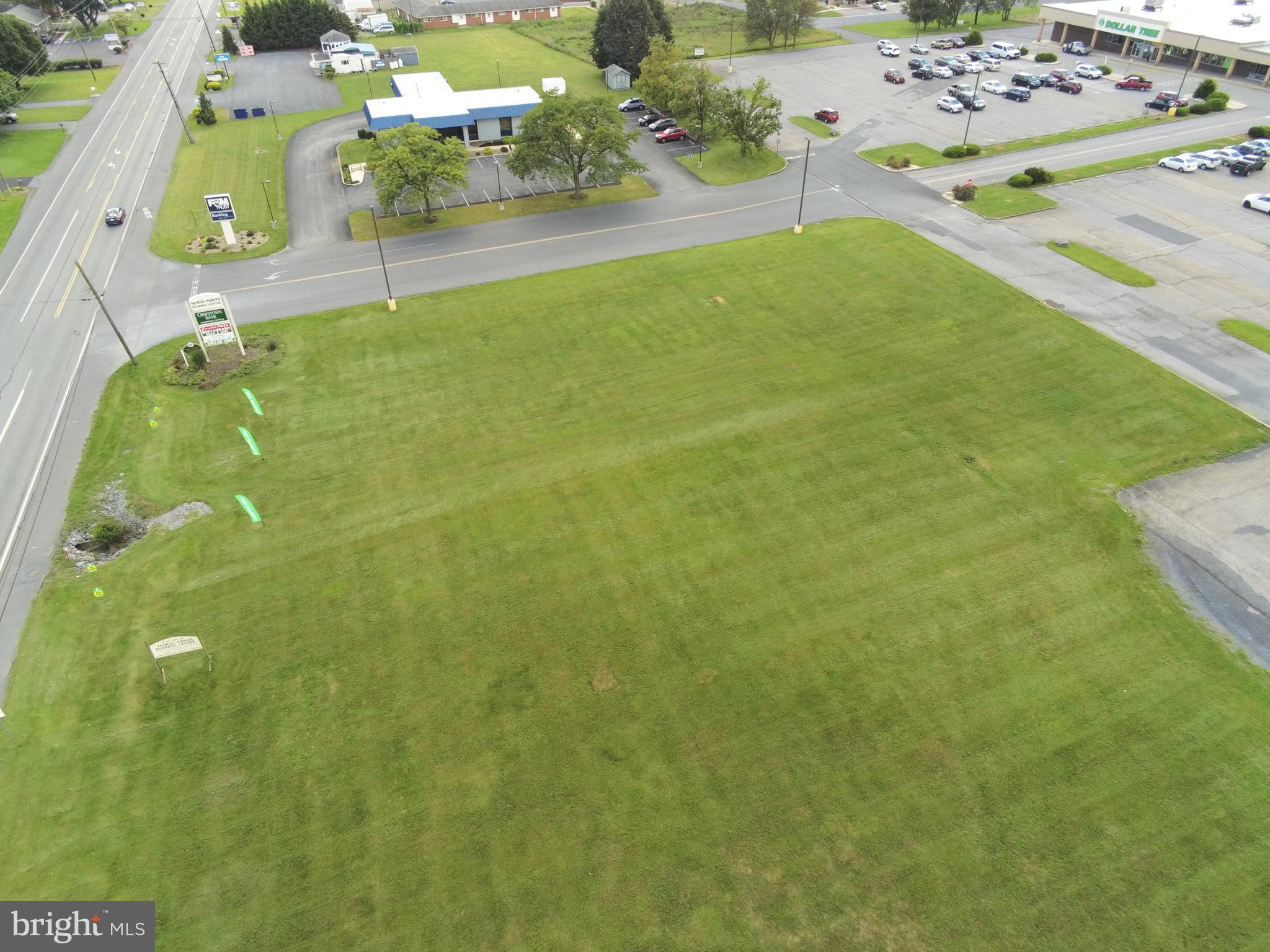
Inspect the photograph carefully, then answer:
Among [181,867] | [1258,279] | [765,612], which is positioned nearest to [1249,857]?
[765,612]

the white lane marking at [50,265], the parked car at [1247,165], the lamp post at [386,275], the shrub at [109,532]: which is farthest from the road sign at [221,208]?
the parked car at [1247,165]

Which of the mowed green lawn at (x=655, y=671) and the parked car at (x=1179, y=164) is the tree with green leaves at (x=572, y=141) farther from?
the parked car at (x=1179, y=164)

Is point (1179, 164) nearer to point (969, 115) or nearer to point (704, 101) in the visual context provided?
point (969, 115)

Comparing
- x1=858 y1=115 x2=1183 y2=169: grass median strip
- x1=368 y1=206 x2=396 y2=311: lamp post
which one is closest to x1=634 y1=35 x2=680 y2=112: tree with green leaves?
x1=858 y1=115 x2=1183 y2=169: grass median strip

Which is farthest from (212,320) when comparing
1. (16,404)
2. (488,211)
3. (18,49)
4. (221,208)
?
(18,49)

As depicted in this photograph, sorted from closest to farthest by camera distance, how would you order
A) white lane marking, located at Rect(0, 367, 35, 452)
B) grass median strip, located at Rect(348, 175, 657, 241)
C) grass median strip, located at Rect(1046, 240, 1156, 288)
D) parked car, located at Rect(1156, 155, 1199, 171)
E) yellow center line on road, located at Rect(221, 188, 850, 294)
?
white lane marking, located at Rect(0, 367, 35, 452), grass median strip, located at Rect(1046, 240, 1156, 288), yellow center line on road, located at Rect(221, 188, 850, 294), grass median strip, located at Rect(348, 175, 657, 241), parked car, located at Rect(1156, 155, 1199, 171)

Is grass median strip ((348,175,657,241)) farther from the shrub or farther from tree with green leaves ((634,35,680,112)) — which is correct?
the shrub
